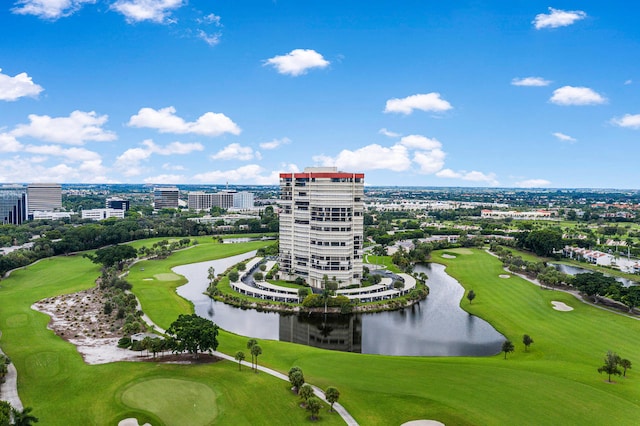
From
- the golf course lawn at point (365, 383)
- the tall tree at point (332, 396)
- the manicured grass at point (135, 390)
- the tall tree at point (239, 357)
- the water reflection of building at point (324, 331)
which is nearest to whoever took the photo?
the manicured grass at point (135, 390)

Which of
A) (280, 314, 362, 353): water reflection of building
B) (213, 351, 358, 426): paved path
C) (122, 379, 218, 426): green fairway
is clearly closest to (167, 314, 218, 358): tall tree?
(213, 351, 358, 426): paved path

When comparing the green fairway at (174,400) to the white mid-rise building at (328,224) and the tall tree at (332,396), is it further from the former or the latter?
the white mid-rise building at (328,224)

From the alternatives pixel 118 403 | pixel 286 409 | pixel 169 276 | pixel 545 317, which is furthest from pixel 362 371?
pixel 169 276

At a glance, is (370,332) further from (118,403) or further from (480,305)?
(118,403)

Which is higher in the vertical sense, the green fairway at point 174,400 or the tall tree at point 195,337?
the tall tree at point 195,337

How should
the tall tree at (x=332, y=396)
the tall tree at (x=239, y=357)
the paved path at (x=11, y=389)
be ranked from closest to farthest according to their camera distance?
the tall tree at (x=332, y=396) < the paved path at (x=11, y=389) < the tall tree at (x=239, y=357)

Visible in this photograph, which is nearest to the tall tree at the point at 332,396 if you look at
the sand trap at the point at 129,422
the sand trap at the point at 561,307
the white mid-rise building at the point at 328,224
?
the sand trap at the point at 129,422
